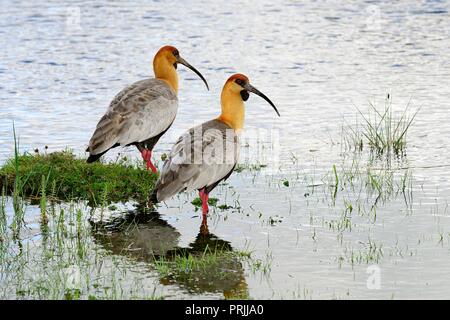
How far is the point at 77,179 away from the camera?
36.2 feet

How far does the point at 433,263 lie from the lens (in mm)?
8586

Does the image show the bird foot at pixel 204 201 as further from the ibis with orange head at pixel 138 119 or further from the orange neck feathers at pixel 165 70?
the orange neck feathers at pixel 165 70

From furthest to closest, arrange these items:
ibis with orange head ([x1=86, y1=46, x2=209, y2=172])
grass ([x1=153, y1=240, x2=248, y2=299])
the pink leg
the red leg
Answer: the pink leg → ibis with orange head ([x1=86, y1=46, x2=209, y2=172]) → the red leg → grass ([x1=153, y1=240, x2=248, y2=299])

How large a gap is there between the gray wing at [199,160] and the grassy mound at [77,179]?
1.06 meters

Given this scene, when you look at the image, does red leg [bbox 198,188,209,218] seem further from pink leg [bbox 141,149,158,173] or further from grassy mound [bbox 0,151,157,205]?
pink leg [bbox 141,149,158,173]

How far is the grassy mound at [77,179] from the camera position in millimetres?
10797

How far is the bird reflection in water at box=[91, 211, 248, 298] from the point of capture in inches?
320

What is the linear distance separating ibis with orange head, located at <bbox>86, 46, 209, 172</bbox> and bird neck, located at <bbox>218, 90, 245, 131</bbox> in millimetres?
1384

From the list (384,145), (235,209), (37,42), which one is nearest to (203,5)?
(37,42)

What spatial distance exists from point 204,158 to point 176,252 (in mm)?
1183

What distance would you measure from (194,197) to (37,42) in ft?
36.6

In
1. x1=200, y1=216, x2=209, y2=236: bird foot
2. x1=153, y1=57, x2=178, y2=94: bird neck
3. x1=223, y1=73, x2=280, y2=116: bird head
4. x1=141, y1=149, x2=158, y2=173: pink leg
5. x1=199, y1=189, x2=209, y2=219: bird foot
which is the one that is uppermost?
x1=153, y1=57, x2=178, y2=94: bird neck

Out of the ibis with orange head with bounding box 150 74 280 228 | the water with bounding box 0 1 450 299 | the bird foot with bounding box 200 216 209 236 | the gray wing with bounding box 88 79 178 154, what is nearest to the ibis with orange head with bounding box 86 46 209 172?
the gray wing with bounding box 88 79 178 154

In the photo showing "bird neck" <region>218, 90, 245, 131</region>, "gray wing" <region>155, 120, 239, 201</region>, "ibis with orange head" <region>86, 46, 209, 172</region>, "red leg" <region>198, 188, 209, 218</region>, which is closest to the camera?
"gray wing" <region>155, 120, 239, 201</region>
